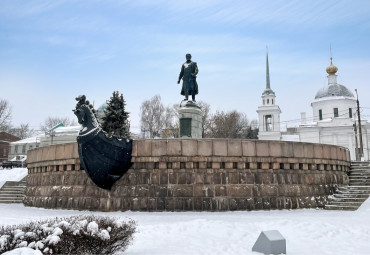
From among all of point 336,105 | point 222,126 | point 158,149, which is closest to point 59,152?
point 158,149

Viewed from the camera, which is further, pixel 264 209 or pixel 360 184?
pixel 360 184

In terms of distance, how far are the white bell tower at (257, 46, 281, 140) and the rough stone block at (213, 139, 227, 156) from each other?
47.2 meters

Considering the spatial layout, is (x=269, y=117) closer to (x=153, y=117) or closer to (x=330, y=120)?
(x=330, y=120)

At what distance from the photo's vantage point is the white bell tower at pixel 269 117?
5747cm

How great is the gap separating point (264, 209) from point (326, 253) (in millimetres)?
4883

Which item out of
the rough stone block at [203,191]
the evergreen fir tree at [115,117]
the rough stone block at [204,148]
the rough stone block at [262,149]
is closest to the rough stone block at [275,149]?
the rough stone block at [262,149]

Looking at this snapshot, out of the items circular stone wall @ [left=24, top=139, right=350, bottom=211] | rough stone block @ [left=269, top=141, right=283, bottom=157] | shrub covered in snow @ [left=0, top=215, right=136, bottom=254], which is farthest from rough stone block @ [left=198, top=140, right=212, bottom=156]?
shrub covered in snow @ [left=0, top=215, right=136, bottom=254]

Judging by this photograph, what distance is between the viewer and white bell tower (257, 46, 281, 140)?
5747cm

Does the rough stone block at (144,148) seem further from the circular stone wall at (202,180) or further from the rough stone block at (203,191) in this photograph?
the rough stone block at (203,191)

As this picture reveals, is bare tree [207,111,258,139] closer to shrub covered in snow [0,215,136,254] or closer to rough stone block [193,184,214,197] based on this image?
rough stone block [193,184,214,197]

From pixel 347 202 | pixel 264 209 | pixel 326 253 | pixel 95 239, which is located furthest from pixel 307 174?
pixel 95 239

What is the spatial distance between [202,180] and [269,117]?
51.3 metres

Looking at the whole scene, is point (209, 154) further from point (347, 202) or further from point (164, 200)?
point (347, 202)

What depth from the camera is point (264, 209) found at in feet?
36.0
